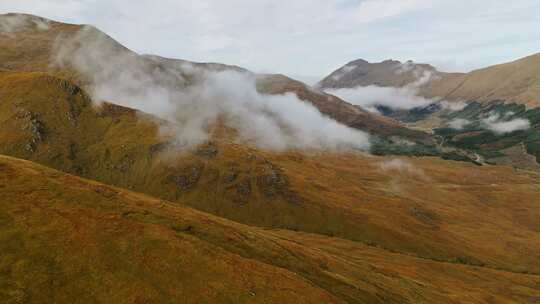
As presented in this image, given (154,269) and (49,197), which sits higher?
(49,197)

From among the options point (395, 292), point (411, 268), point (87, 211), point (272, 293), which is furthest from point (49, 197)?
point (411, 268)

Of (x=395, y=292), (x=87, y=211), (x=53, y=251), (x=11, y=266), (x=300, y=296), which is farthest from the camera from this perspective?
(x=395, y=292)

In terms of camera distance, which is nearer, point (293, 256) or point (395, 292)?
point (293, 256)

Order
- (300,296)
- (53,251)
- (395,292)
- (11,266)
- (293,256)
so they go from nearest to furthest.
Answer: (11,266)
(53,251)
(300,296)
(293,256)
(395,292)

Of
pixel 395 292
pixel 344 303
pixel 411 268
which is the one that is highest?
pixel 344 303


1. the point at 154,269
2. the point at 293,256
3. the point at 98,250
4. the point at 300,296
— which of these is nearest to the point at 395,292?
the point at 293,256

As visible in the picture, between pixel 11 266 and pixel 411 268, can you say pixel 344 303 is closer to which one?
pixel 11 266
